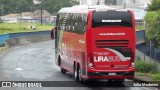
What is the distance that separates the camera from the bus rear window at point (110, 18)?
21.7 m

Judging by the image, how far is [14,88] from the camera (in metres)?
20.5

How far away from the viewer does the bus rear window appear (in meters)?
21.7

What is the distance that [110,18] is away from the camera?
2173 cm

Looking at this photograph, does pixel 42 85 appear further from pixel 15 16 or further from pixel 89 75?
pixel 15 16

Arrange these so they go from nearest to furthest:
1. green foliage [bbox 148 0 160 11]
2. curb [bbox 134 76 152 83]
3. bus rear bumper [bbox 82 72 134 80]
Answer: bus rear bumper [bbox 82 72 134 80] < curb [bbox 134 76 152 83] < green foliage [bbox 148 0 160 11]

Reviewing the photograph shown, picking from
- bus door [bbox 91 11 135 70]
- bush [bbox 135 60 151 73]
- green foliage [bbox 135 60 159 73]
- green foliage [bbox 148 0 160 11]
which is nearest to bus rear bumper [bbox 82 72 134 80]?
bus door [bbox 91 11 135 70]

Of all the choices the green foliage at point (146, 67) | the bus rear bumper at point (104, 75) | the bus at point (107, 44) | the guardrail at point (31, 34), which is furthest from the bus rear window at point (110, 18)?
the guardrail at point (31, 34)

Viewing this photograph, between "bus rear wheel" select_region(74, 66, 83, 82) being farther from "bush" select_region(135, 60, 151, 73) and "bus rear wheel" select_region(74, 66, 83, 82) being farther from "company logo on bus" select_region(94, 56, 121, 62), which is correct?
"bush" select_region(135, 60, 151, 73)

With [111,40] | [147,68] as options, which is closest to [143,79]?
[111,40]

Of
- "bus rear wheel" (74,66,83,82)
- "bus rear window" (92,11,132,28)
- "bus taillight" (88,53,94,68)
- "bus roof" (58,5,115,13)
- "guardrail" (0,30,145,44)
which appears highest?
"bus roof" (58,5,115,13)

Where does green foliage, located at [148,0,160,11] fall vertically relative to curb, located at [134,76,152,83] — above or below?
above

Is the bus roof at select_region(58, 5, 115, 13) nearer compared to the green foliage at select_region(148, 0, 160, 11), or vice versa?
the bus roof at select_region(58, 5, 115, 13)

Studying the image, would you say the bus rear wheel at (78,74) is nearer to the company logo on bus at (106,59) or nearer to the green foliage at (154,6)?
the company logo on bus at (106,59)

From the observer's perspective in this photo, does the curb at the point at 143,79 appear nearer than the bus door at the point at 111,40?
No
